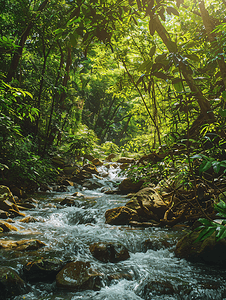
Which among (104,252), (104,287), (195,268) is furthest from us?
(104,252)

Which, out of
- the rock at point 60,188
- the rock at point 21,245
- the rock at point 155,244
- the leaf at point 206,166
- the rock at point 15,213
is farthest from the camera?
the rock at point 60,188

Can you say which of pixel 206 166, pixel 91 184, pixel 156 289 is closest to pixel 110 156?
pixel 91 184

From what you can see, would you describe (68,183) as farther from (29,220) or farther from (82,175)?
(29,220)

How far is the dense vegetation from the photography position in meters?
1.67

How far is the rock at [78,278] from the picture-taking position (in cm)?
260

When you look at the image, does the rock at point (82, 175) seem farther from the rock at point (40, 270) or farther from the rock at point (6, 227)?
the rock at point (40, 270)

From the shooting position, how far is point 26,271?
2.70 metres

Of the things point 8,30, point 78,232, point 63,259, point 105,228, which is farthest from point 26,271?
point 8,30

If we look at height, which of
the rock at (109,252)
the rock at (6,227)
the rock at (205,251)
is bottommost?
the rock at (6,227)

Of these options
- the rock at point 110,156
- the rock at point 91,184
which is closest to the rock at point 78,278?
the rock at point 91,184

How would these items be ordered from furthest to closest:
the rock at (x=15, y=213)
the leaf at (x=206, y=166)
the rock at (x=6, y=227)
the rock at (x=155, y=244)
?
the rock at (x=15, y=213) → the rock at (x=6, y=227) → the rock at (x=155, y=244) → the leaf at (x=206, y=166)

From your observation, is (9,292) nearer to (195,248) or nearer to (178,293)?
(178,293)

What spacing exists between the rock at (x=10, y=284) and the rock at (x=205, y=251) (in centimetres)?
243

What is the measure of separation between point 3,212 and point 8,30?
504cm
